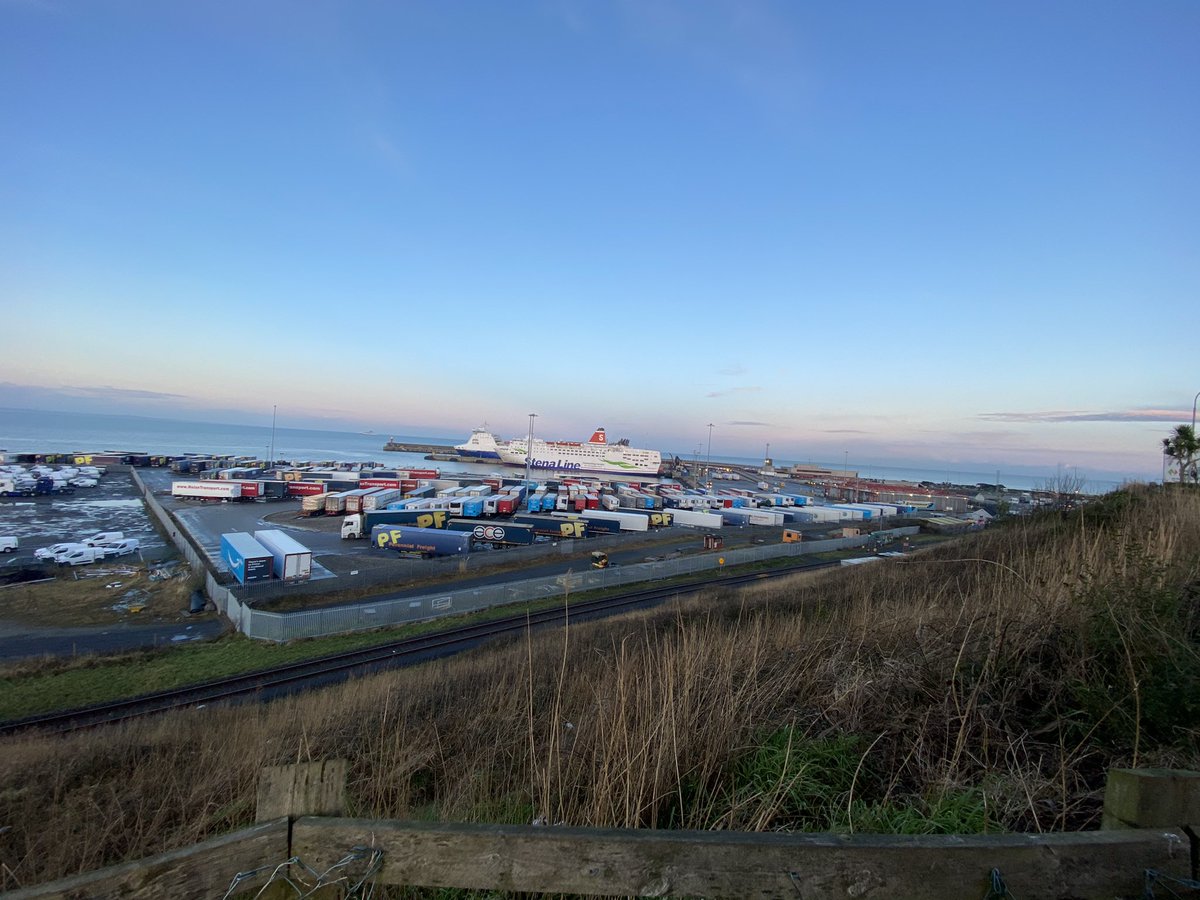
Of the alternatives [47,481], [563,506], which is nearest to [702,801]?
[563,506]

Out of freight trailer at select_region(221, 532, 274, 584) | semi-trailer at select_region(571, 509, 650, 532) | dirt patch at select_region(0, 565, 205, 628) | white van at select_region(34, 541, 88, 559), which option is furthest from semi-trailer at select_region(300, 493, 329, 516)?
semi-trailer at select_region(571, 509, 650, 532)

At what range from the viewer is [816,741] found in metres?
3.06

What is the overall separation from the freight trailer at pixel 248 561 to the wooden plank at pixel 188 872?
71.6 ft

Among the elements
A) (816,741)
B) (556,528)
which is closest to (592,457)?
(556,528)

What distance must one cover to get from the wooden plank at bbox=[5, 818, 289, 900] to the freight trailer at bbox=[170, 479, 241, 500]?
162ft

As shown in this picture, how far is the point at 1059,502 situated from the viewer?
893 centimetres

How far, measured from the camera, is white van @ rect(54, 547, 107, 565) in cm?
2342

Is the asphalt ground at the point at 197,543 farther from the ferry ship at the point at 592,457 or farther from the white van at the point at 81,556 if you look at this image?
the ferry ship at the point at 592,457

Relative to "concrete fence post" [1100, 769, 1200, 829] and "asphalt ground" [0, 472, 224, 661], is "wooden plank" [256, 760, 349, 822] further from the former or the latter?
"asphalt ground" [0, 472, 224, 661]

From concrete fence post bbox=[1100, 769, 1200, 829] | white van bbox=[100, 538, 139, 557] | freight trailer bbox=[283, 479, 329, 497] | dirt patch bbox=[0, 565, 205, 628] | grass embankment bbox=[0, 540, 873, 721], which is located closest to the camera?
concrete fence post bbox=[1100, 769, 1200, 829]

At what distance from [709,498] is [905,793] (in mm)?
54442

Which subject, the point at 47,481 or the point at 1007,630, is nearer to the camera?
the point at 1007,630

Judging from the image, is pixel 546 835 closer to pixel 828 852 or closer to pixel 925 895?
pixel 828 852

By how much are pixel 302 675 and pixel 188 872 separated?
12695 mm
